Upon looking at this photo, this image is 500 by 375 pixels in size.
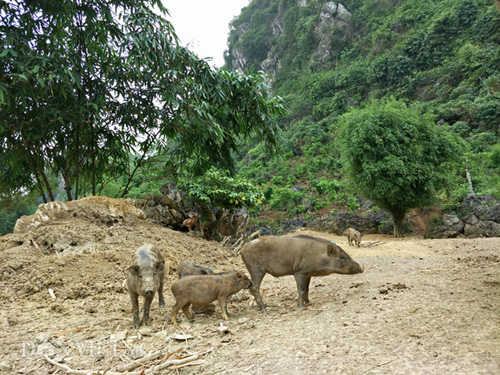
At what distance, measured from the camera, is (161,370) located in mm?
2770

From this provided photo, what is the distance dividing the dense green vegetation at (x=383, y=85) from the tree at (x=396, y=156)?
23.4 inches

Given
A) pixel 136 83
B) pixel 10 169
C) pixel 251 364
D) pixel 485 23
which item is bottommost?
pixel 251 364

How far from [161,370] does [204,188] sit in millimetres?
7200

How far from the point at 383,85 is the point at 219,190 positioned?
38.0m

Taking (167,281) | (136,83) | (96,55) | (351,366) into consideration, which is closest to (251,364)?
(351,366)

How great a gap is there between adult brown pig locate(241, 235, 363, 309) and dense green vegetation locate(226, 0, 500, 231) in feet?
→ 42.1

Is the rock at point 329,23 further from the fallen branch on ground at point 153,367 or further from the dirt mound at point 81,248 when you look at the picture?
the fallen branch on ground at point 153,367

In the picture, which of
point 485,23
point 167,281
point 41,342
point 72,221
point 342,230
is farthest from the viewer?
point 485,23

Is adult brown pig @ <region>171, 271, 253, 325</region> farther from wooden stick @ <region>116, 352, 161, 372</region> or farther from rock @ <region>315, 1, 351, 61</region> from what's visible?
rock @ <region>315, 1, 351, 61</region>

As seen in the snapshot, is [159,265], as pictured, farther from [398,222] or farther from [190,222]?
[398,222]

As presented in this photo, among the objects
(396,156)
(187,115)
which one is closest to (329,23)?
(396,156)

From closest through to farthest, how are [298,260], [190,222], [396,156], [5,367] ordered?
[5,367], [298,260], [190,222], [396,156]

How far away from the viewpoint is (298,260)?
4434 millimetres

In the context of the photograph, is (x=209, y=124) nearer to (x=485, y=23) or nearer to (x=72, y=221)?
(x=72, y=221)
